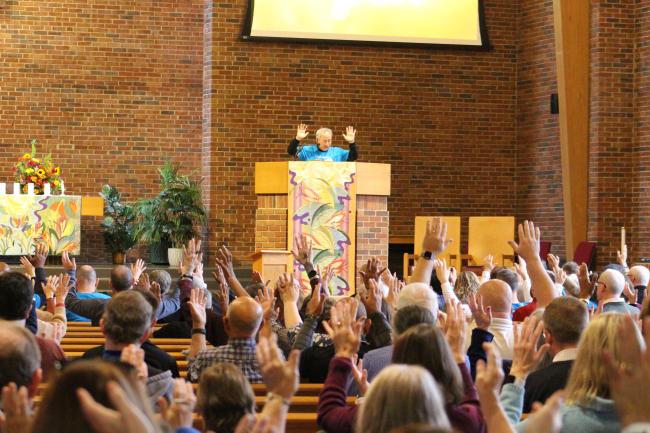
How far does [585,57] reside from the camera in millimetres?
13656

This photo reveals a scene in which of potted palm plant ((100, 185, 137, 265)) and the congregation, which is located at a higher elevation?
potted palm plant ((100, 185, 137, 265))

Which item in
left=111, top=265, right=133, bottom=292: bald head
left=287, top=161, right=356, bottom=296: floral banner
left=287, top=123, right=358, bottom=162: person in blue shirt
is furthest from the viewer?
left=287, top=123, right=358, bottom=162: person in blue shirt

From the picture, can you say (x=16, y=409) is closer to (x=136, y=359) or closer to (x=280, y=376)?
(x=280, y=376)

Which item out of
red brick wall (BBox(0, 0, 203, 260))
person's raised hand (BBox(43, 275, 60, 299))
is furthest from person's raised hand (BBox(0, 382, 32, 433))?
red brick wall (BBox(0, 0, 203, 260))

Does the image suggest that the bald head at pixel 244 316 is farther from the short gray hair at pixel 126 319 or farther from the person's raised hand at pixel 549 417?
the person's raised hand at pixel 549 417

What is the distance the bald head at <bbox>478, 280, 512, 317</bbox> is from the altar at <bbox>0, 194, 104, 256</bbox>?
935 centimetres

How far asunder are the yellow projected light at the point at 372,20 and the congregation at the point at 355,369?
29.3ft

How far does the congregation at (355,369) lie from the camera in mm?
1807

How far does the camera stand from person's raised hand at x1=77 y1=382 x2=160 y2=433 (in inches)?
66.1

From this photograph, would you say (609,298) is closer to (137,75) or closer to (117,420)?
(117,420)

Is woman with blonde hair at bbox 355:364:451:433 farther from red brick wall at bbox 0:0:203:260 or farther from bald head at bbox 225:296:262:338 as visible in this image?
red brick wall at bbox 0:0:203:260

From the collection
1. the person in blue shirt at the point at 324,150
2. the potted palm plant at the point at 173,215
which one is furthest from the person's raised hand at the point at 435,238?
the potted palm plant at the point at 173,215

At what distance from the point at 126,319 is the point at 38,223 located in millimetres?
9990

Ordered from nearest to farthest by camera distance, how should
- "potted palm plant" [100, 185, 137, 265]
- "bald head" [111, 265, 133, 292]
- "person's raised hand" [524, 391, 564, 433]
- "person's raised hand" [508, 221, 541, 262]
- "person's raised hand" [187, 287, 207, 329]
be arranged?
"person's raised hand" [524, 391, 564, 433]
"person's raised hand" [187, 287, 207, 329]
"person's raised hand" [508, 221, 541, 262]
"bald head" [111, 265, 133, 292]
"potted palm plant" [100, 185, 137, 265]
